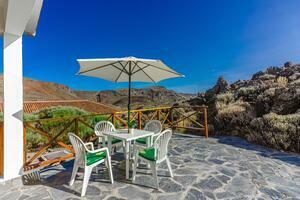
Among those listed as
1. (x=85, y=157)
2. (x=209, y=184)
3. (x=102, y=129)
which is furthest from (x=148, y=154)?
(x=102, y=129)

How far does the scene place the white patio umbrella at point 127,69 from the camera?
3182mm

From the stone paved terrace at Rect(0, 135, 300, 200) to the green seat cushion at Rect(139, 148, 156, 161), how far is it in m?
0.43

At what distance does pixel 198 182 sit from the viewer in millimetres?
2875

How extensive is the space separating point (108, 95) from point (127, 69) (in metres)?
22.9

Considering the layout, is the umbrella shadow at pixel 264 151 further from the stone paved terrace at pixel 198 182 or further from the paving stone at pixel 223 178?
the paving stone at pixel 223 178

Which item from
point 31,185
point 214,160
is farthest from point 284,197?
point 31,185

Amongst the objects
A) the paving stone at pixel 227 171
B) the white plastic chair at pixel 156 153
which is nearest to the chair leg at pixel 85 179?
the white plastic chair at pixel 156 153

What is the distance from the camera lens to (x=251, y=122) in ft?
20.0

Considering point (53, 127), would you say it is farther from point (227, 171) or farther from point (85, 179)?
point (227, 171)

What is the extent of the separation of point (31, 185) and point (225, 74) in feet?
48.1

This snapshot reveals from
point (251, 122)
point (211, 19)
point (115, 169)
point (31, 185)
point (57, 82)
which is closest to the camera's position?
point (31, 185)

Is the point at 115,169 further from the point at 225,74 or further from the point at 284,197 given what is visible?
the point at 225,74

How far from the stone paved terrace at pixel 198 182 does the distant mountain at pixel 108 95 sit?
42.3ft

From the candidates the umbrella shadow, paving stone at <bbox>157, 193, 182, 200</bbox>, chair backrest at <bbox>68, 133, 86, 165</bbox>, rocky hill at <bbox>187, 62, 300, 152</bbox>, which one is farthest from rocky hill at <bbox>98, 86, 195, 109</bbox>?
paving stone at <bbox>157, 193, 182, 200</bbox>
